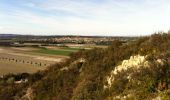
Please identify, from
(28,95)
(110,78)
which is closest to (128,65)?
(110,78)

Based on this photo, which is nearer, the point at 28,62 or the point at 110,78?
the point at 110,78

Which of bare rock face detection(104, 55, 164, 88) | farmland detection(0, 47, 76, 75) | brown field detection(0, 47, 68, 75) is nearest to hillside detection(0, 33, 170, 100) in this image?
bare rock face detection(104, 55, 164, 88)

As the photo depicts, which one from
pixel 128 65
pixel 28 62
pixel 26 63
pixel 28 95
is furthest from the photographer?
pixel 28 62

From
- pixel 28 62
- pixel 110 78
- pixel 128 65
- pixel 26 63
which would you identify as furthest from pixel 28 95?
pixel 28 62

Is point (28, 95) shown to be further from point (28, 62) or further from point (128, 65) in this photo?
point (28, 62)

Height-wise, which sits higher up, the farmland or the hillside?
the hillside

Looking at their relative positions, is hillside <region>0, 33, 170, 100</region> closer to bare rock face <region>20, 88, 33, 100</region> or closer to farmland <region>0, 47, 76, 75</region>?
bare rock face <region>20, 88, 33, 100</region>

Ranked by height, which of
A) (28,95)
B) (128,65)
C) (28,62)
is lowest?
(28,62)

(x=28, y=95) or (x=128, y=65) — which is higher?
(x=128, y=65)

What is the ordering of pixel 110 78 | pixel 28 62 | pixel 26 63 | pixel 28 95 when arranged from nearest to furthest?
pixel 110 78 < pixel 28 95 < pixel 26 63 < pixel 28 62
